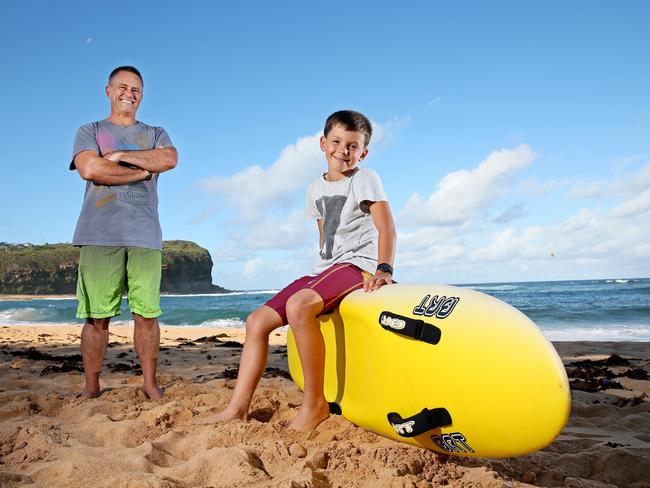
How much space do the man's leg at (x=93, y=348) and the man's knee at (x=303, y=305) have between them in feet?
4.92

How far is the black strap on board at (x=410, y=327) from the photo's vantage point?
A: 222 cm

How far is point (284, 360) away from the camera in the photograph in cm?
642

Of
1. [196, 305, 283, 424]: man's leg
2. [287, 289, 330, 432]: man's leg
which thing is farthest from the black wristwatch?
[196, 305, 283, 424]: man's leg

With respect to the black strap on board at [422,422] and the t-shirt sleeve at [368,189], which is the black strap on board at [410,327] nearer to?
the black strap on board at [422,422]

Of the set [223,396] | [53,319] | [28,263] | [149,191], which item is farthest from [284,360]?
[28,263]

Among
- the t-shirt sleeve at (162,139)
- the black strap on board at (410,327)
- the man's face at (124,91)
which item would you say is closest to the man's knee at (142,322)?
the t-shirt sleeve at (162,139)

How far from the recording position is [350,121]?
Answer: 10.1 ft

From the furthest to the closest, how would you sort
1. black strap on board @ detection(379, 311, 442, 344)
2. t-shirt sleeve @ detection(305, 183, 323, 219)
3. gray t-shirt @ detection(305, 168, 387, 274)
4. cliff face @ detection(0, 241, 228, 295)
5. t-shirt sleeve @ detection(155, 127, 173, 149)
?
cliff face @ detection(0, 241, 228, 295) → t-shirt sleeve @ detection(155, 127, 173, 149) → t-shirt sleeve @ detection(305, 183, 323, 219) → gray t-shirt @ detection(305, 168, 387, 274) → black strap on board @ detection(379, 311, 442, 344)

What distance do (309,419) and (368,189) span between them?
1265 mm

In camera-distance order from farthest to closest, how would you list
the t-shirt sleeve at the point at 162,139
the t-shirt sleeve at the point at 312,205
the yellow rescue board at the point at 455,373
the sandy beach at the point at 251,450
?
the t-shirt sleeve at the point at 162,139
the t-shirt sleeve at the point at 312,205
the sandy beach at the point at 251,450
the yellow rescue board at the point at 455,373

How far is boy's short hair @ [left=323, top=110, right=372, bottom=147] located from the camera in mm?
3070

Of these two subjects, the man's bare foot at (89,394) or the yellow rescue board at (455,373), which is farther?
the man's bare foot at (89,394)

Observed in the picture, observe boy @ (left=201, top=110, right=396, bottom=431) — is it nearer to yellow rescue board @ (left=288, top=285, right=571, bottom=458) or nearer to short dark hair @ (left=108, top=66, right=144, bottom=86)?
yellow rescue board @ (left=288, top=285, right=571, bottom=458)

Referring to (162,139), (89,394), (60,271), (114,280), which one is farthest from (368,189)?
(60,271)
